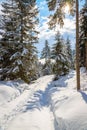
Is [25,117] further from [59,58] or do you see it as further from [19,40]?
[59,58]

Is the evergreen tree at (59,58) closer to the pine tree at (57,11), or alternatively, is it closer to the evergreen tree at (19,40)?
the evergreen tree at (19,40)

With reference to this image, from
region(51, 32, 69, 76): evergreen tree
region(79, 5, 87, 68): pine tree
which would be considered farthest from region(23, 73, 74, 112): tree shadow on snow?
region(51, 32, 69, 76): evergreen tree

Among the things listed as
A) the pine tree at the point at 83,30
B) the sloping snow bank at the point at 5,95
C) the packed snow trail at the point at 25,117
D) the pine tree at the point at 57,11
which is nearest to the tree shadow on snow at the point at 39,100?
the packed snow trail at the point at 25,117

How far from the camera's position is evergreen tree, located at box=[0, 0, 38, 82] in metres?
28.1

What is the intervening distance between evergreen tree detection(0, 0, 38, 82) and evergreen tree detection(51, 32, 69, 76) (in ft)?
67.2

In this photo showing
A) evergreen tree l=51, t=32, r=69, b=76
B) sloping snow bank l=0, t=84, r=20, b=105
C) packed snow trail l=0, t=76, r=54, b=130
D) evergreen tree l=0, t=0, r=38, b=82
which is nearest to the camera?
packed snow trail l=0, t=76, r=54, b=130

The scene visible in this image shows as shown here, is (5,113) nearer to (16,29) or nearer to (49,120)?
(49,120)

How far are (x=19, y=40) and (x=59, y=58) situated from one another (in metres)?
21.9

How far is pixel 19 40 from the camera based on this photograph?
2912 cm

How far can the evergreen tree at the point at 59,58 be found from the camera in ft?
164

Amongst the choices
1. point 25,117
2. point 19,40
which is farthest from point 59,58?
point 25,117

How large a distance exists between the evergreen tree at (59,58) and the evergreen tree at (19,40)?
2050 cm

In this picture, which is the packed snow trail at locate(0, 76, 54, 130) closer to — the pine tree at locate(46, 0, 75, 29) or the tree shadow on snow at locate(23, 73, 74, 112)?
the tree shadow on snow at locate(23, 73, 74, 112)

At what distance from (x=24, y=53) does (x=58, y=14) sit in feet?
31.3
